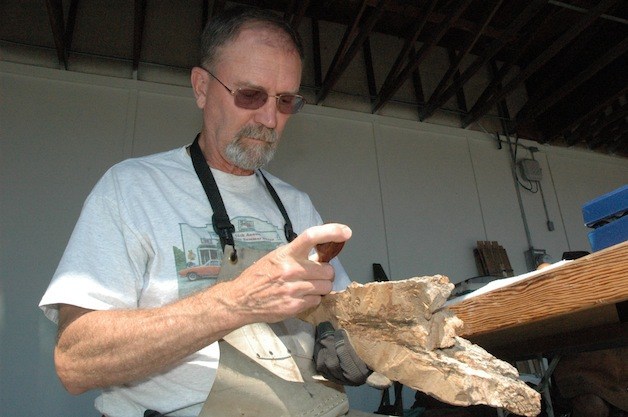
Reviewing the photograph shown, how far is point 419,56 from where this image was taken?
5379 millimetres

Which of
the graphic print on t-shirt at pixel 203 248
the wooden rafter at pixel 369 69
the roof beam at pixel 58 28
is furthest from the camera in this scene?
the wooden rafter at pixel 369 69

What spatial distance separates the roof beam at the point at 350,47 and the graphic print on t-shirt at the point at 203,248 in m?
3.73

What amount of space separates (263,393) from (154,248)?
0.57m

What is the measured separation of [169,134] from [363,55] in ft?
9.39

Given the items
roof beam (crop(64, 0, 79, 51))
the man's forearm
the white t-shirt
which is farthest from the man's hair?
roof beam (crop(64, 0, 79, 51))

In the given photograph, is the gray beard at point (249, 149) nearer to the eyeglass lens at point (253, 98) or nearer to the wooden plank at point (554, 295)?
the eyeglass lens at point (253, 98)

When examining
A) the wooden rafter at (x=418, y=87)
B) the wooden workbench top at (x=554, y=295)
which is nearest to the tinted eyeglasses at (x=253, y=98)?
the wooden workbench top at (x=554, y=295)

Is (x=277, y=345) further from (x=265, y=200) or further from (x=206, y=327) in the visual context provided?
(x=265, y=200)

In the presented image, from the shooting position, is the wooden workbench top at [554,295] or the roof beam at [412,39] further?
the roof beam at [412,39]

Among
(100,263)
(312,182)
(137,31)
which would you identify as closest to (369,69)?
(312,182)

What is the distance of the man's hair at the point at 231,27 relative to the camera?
1922mm

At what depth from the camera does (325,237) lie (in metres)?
0.97

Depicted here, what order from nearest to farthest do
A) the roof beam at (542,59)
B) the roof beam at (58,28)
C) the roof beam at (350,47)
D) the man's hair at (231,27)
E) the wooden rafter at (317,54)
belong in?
the man's hair at (231,27)
the roof beam at (58,28)
the roof beam at (350,47)
the roof beam at (542,59)
the wooden rafter at (317,54)

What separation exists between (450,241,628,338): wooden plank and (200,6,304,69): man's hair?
1.25 metres
